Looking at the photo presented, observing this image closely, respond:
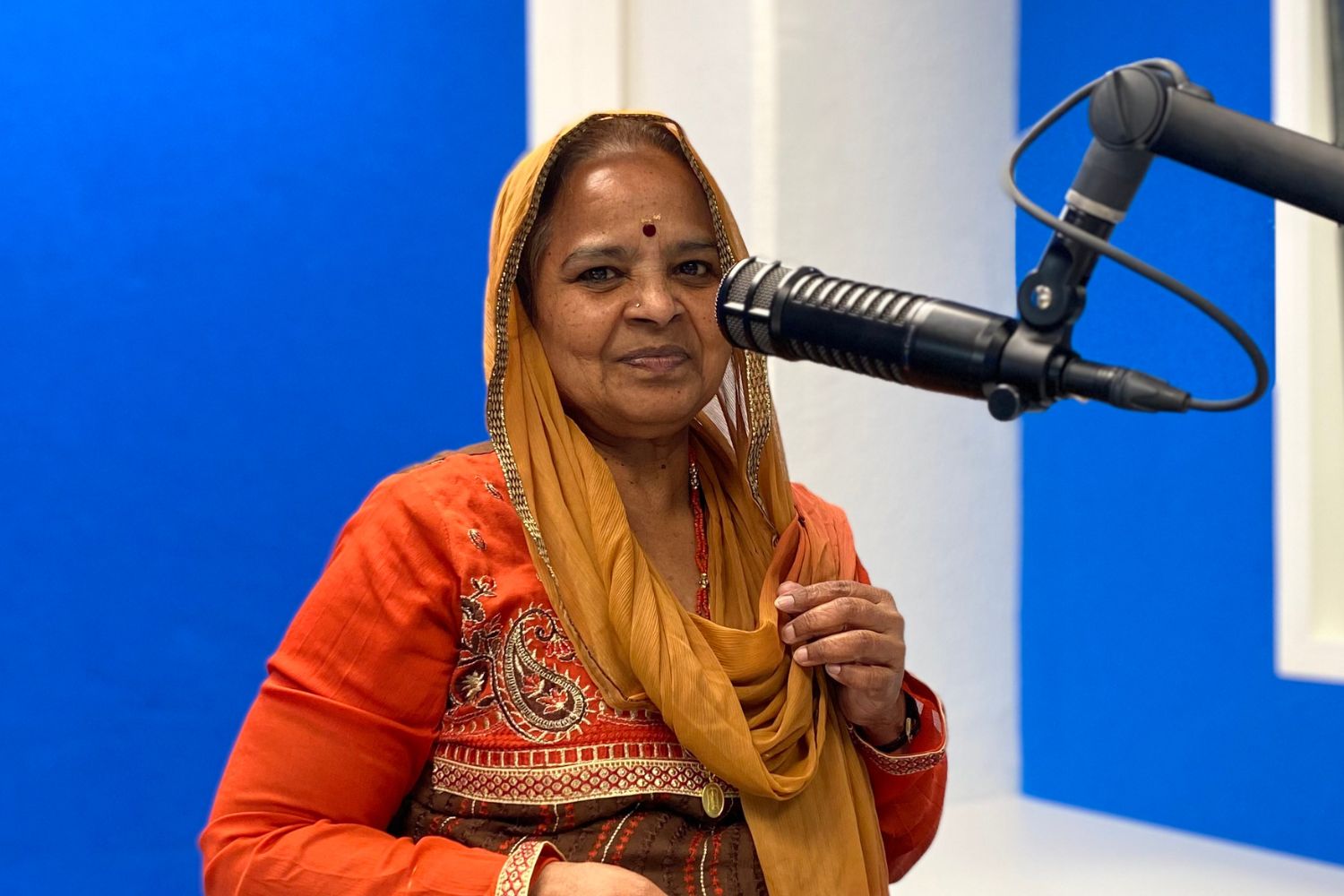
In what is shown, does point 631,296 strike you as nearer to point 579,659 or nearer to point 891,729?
point 579,659

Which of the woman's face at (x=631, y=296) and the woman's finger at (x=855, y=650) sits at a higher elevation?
the woman's face at (x=631, y=296)

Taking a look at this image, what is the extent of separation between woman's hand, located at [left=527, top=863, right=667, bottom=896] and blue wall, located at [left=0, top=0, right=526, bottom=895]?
4.05 ft

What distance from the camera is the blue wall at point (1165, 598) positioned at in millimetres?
2203

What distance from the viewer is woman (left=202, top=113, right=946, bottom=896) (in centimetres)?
125

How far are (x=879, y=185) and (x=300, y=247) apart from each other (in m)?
1.01

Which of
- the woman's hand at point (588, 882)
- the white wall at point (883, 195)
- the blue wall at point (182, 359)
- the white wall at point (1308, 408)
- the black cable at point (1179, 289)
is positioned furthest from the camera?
the white wall at point (883, 195)

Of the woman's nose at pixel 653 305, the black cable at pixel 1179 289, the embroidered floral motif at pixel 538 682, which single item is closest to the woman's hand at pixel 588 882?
the embroidered floral motif at pixel 538 682

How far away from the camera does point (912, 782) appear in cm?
146

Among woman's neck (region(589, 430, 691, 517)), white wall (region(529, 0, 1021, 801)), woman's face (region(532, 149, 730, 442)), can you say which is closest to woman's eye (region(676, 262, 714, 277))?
woman's face (region(532, 149, 730, 442))

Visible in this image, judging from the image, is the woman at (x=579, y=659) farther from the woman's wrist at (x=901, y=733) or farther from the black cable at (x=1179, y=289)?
the black cable at (x=1179, y=289)

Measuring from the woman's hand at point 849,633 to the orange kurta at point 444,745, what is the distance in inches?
5.6

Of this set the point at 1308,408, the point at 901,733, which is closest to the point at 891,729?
the point at 901,733

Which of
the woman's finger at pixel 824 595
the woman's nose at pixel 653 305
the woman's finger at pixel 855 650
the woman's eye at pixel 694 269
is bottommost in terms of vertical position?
the woman's finger at pixel 855 650

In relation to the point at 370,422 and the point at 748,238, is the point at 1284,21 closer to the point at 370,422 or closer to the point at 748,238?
the point at 748,238
